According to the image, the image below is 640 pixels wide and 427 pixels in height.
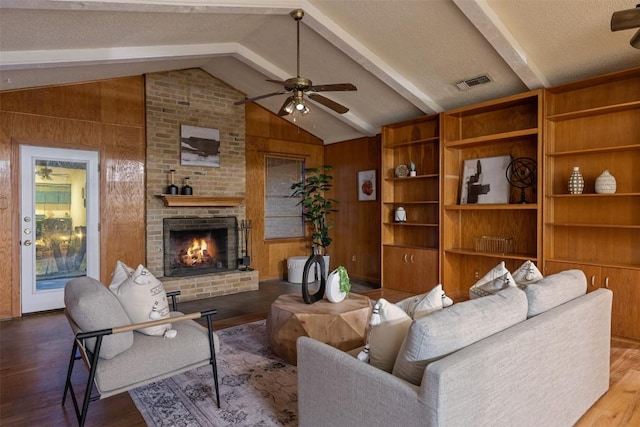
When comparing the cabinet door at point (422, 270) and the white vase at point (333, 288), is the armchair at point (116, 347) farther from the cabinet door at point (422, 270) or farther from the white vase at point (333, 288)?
the cabinet door at point (422, 270)

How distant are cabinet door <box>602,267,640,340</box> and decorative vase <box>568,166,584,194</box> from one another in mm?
816

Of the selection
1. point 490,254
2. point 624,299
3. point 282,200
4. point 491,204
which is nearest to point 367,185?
point 282,200

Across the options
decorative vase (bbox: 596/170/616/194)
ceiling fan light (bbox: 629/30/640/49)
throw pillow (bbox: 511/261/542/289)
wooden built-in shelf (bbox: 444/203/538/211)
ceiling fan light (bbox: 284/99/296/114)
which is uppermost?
ceiling fan light (bbox: 629/30/640/49)

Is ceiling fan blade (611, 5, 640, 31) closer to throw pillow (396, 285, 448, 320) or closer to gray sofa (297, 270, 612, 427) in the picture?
gray sofa (297, 270, 612, 427)

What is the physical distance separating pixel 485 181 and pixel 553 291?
2988mm

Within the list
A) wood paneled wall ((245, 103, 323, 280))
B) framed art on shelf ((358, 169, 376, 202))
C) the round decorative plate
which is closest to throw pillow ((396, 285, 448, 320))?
the round decorative plate

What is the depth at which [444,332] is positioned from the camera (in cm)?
157

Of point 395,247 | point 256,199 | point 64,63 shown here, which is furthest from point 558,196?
point 64,63

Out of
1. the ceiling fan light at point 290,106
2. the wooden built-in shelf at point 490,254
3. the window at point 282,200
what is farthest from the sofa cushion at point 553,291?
the window at point 282,200

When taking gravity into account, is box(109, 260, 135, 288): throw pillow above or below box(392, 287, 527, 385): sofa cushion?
above

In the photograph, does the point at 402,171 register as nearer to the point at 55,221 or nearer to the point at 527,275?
the point at 527,275

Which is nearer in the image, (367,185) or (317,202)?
(367,185)

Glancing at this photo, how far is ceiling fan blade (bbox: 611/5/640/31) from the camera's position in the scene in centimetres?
227

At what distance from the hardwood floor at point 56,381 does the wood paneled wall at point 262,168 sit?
2092 mm
